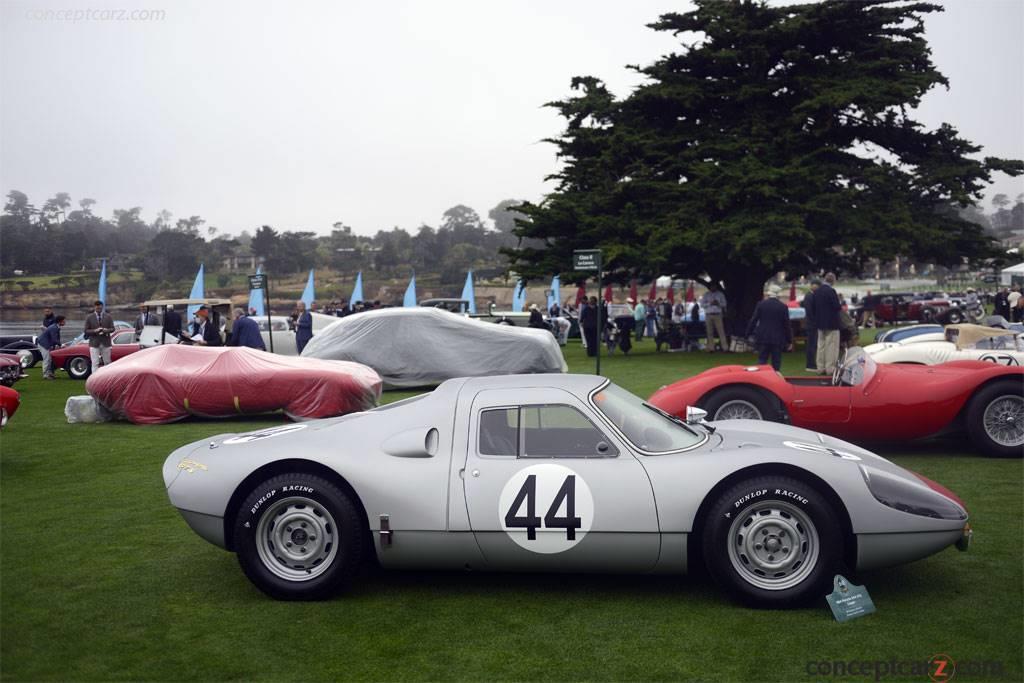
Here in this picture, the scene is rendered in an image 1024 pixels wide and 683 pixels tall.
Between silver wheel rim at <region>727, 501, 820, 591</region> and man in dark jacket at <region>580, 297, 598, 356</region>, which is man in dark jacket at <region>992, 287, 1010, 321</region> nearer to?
man in dark jacket at <region>580, 297, 598, 356</region>

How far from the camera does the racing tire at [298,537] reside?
5051mm

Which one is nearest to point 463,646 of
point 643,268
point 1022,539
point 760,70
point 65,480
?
point 1022,539

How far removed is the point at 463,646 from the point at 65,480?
5.83 metres

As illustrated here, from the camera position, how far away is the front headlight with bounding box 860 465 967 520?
4.90 meters

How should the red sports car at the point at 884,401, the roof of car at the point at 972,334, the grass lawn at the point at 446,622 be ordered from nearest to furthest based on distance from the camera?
the grass lawn at the point at 446,622, the red sports car at the point at 884,401, the roof of car at the point at 972,334

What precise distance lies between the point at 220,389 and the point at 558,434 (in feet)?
27.4

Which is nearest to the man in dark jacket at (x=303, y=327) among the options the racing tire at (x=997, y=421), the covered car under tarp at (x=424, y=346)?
the covered car under tarp at (x=424, y=346)

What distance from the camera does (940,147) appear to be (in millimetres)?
27672

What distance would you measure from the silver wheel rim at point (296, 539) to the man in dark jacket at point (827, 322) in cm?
1282

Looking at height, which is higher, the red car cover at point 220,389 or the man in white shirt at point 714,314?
the man in white shirt at point 714,314

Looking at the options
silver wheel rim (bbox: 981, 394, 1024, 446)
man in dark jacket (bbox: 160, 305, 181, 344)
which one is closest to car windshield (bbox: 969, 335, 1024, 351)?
silver wheel rim (bbox: 981, 394, 1024, 446)

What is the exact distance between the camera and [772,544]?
4.87 m

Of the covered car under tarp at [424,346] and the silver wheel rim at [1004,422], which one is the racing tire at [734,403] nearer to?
the silver wheel rim at [1004,422]

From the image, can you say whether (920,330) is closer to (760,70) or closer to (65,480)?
(760,70)
